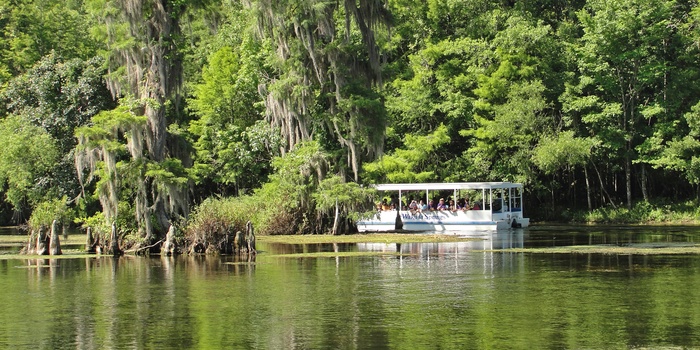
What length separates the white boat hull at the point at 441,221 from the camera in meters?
47.4

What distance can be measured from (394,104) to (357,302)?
37083 millimetres

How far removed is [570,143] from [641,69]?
587 cm

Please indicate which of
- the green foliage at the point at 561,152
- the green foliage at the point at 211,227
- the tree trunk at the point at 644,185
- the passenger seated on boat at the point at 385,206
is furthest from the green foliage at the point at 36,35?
the tree trunk at the point at 644,185

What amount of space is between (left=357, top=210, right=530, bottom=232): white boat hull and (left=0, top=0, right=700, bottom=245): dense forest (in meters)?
1.93

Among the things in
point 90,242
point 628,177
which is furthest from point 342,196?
point 628,177

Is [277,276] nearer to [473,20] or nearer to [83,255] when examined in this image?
[83,255]

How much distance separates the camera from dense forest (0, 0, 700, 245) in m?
46.3

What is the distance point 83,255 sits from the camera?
34438mm

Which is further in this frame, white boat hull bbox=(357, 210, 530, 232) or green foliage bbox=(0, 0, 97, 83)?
green foliage bbox=(0, 0, 97, 83)

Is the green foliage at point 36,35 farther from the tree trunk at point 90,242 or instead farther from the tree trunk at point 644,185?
the tree trunk at point 644,185

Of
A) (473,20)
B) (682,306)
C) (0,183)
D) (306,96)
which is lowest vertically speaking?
(682,306)

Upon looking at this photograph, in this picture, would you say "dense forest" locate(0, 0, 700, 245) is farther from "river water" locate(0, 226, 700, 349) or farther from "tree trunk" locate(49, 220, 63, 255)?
"river water" locate(0, 226, 700, 349)

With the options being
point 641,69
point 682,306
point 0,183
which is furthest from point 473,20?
point 682,306

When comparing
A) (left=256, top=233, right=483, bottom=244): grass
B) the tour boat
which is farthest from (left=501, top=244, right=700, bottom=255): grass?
the tour boat
